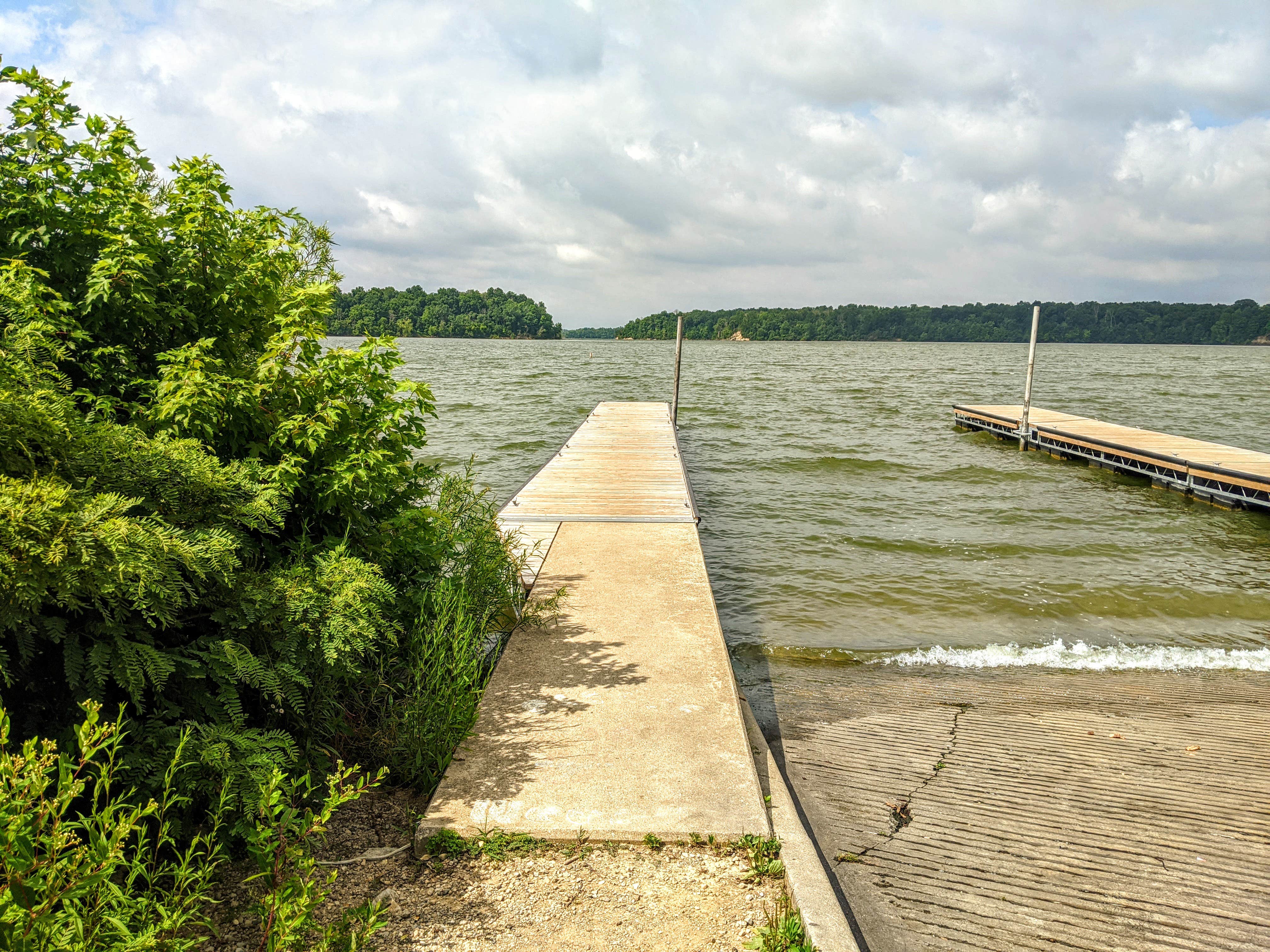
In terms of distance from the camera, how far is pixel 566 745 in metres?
3.69

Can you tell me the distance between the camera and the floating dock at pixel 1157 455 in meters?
13.0

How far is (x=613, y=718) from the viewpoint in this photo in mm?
3963

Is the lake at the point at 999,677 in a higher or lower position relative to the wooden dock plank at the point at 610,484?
lower

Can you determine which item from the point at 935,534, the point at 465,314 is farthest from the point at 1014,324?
the point at 935,534

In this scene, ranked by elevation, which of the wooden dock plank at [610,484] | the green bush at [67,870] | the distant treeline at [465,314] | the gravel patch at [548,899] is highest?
the distant treeline at [465,314]

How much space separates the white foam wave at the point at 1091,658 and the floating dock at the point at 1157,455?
703cm

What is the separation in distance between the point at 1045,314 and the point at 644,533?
16527 centimetres

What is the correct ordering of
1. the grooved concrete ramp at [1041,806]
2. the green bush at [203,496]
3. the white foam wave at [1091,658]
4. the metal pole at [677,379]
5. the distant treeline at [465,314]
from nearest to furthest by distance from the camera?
the green bush at [203,496] < the grooved concrete ramp at [1041,806] < the white foam wave at [1091,658] < the metal pole at [677,379] < the distant treeline at [465,314]

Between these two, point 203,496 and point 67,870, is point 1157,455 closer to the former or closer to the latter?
point 203,496

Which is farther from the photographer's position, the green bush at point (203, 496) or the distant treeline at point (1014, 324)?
the distant treeline at point (1014, 324)

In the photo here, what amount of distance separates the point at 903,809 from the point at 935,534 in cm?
789

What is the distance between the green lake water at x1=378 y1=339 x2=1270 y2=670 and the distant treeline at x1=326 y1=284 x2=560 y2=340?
9183 cm

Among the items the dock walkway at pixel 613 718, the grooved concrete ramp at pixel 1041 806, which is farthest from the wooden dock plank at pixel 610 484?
the grooved concrete ramp at pixel 1041 806

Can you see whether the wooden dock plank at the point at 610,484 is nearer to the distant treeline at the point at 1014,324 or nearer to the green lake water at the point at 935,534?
the green lake water at the point at 935,534
